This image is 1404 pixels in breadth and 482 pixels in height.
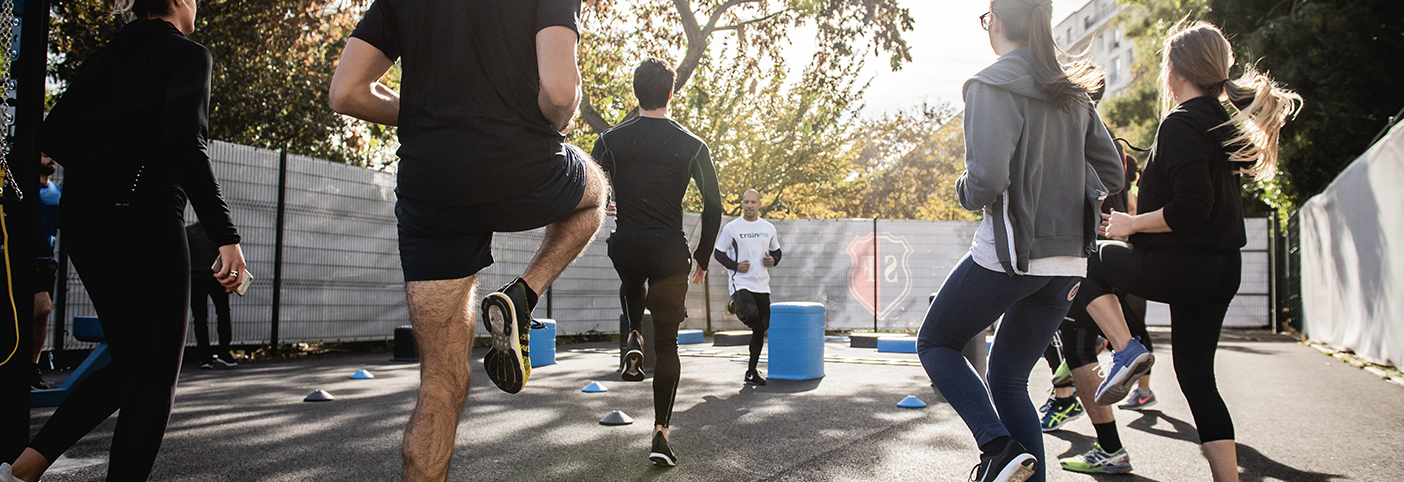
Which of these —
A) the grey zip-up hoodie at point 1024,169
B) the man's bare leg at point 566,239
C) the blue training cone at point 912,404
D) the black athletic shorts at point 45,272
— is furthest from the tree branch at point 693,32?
the man's bare leg at point 566,239

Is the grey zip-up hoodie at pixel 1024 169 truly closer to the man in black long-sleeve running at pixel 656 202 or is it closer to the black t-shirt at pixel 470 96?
the black t-shirt at pixel 470 96

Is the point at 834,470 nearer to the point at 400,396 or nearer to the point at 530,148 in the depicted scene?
the point at 530,148

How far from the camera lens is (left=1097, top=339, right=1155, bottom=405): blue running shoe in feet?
10.2

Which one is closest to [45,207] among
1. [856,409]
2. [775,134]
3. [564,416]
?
[564,416]

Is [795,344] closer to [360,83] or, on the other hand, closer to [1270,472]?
[1270,472]

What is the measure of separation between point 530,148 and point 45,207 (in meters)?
6.07

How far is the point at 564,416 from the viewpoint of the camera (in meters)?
5.14

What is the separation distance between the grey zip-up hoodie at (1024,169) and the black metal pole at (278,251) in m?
9.10

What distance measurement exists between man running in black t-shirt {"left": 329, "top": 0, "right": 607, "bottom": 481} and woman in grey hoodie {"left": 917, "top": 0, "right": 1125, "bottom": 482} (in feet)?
3.95

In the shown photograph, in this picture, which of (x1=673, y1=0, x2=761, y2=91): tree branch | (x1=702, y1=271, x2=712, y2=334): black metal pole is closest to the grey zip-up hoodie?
(x1=673, y1=0, x2=761, y2=91): tree branch

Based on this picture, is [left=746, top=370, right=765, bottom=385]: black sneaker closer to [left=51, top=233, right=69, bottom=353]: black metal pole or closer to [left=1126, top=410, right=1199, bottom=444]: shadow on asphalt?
[left=1126, top=410, right=1199, bottom=444]: shadow on asphalt

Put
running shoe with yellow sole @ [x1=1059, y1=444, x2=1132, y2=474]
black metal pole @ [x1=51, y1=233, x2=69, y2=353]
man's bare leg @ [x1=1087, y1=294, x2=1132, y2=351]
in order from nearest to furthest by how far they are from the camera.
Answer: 1. man's bare leg @ [x1=1087, y1=294, x2=1132, y2=351]
2. running shoe with yellow sole @ [x1=1059, y1=444, x2=1132, y2=474]
3. black metal pole @ [x1=51, y1=233, x2=69, y2=353]

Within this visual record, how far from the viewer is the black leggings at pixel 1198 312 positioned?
2877mm

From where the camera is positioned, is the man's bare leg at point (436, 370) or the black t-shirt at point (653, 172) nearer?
the man's bare leg at point (436, 370)
